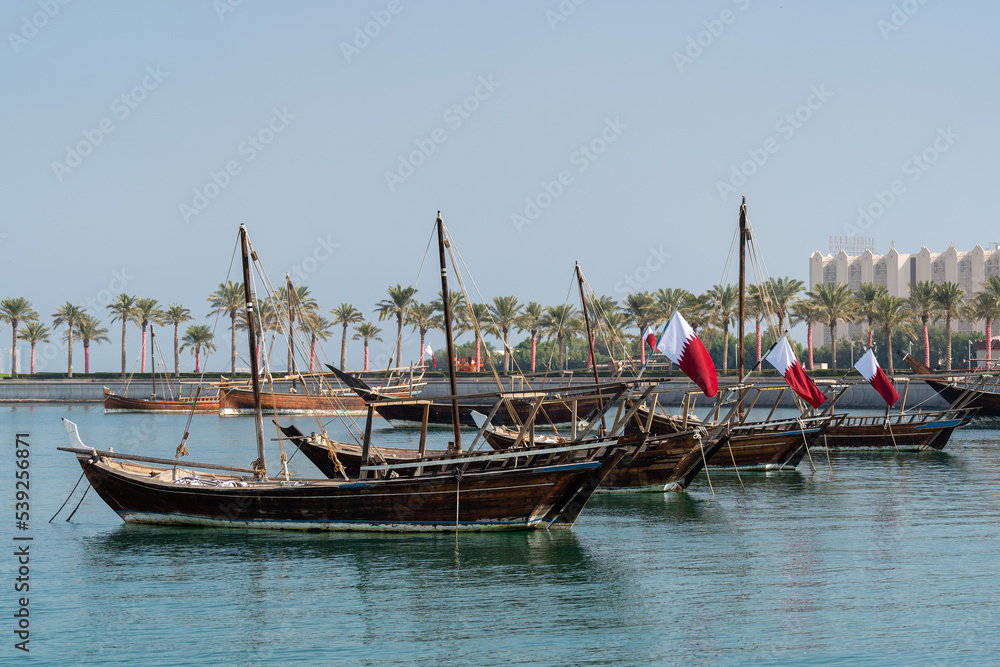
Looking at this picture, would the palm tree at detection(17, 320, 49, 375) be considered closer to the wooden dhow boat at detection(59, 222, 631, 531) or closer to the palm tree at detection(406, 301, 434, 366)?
the palm tree at detection(406, 301, 434, 366)

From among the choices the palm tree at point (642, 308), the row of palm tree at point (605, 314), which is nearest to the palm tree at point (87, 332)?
the row of palm tree at point (605, 314)

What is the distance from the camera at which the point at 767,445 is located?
41.1 metres

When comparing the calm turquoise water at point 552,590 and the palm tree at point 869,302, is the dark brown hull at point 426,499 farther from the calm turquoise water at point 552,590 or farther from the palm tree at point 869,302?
the palm tree at point 869,302

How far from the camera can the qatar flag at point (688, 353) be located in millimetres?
27391

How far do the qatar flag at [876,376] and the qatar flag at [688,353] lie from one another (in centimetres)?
2239

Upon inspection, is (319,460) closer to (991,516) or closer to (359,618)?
(359,618)

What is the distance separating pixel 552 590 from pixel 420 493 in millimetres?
5904

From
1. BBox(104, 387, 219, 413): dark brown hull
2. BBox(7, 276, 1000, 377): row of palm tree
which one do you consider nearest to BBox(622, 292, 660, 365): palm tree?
BBox(7, 276, 1000, 377): row of palm tree

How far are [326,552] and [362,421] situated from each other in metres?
63.6

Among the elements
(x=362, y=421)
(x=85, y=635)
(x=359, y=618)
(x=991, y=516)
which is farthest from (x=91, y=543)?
(x=362, y=421)

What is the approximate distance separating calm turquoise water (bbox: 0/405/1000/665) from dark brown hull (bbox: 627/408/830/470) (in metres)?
8.60

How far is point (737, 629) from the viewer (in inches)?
699

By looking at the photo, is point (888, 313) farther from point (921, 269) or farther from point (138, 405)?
point (921, 269)

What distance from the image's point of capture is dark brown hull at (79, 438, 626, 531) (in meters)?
24.9
